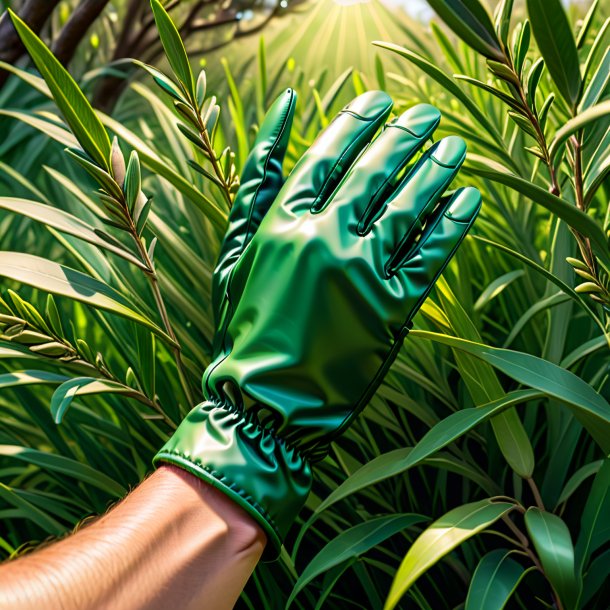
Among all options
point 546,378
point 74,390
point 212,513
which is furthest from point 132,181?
point 546,378

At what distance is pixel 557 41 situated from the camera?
51cm

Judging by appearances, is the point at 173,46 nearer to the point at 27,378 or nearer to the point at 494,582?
the point at 27,378

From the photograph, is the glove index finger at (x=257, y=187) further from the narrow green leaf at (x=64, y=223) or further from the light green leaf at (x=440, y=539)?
the light green leaf at (x=440, y=539)

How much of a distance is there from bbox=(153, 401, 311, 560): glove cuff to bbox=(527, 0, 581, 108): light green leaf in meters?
0.38

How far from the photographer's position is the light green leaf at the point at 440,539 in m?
0.52

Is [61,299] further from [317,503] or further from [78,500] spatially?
[317,503]

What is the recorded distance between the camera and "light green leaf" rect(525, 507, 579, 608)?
516 millimetres

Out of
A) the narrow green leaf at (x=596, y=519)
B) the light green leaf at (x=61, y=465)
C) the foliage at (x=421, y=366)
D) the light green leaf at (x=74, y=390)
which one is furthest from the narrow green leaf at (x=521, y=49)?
the light green leaf at (x=61, y=465)

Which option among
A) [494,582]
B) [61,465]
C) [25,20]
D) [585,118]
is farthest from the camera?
[25,20]

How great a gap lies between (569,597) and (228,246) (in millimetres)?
437

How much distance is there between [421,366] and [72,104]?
1.54 ft

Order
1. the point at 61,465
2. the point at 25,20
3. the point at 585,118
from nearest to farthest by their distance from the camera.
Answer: the point at 585,118, the point at 61,465, the point at 25,20

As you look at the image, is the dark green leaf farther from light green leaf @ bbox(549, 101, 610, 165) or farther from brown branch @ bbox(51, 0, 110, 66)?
brown branch @ bbox(51, 0, 110, 66)

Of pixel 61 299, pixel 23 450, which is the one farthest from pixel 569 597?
pixel 61 299
